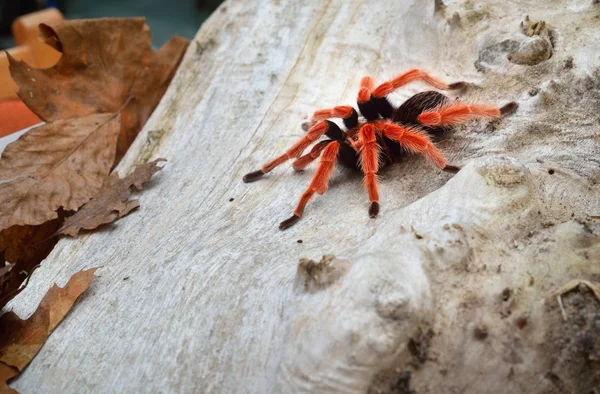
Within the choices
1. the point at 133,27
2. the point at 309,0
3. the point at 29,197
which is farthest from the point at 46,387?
the point at 309,0

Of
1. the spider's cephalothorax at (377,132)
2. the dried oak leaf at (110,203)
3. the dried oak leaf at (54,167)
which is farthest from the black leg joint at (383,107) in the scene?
the dried oak leaf at (54,167)

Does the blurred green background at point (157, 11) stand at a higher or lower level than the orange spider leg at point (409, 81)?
higher

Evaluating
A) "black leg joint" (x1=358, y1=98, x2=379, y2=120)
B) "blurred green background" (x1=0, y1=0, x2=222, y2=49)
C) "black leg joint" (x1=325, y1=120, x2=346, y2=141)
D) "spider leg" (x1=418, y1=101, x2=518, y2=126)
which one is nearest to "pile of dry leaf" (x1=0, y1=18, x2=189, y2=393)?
"black leg joint" (x1=325, y1=120, x2=346, y2=141)

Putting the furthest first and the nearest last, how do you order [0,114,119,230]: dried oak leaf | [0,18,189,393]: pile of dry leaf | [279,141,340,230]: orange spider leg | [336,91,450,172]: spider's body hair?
1. [0,114,119,230]: dried oak leaf
2. [336,91,450,172]: spider's body hair
3. [279,141,340,230]: orange spider leg
4. [0,18,189,393]: pile of dry leaf

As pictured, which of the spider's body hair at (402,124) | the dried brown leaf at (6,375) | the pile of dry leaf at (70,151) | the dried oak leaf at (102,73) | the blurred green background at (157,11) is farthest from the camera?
the blurred green background at (157,11)

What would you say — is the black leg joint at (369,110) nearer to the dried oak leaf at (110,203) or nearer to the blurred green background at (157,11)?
the dried oak leaf at (110,203)

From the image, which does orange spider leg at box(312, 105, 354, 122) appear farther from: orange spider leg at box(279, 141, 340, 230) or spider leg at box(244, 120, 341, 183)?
orange spider leg at box(279, 141, 340, 230)
